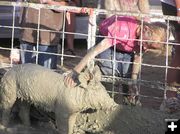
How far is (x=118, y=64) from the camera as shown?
5715mm

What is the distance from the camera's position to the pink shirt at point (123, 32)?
17.8ft

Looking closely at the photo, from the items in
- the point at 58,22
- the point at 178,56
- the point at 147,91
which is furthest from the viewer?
the point at 147,91

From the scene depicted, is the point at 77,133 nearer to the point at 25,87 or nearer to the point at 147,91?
the point at 25,87

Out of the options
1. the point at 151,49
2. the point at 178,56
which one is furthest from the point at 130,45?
the point at 178,56

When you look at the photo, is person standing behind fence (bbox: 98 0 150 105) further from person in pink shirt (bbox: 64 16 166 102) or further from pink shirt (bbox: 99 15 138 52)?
pink shirt (bbox: 99 15 138 52)

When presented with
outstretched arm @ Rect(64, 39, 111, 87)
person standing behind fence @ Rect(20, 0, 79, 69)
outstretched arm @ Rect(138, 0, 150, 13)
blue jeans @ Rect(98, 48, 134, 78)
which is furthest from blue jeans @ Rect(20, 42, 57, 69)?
outstretched arm @ Rect(138, 0, 150, 13)

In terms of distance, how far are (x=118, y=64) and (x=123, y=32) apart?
413 millimetres

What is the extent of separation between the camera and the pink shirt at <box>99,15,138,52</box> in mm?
5418

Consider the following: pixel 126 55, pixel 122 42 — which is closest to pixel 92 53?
pixel 122 42

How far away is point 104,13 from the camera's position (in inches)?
220

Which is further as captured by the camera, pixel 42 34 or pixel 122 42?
pixel 42 34

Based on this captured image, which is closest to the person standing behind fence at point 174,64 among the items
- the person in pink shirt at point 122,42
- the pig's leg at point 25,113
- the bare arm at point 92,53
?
the person in pink shirt at point 122,42

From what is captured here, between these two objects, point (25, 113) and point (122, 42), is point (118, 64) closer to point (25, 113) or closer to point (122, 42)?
point (122, 42)

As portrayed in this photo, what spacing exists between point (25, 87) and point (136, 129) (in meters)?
1.14
